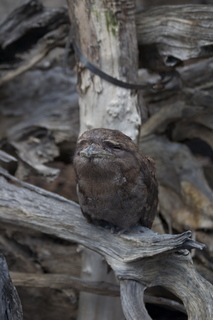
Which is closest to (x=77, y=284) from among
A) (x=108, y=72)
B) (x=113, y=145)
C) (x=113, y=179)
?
(x=113, y=179)

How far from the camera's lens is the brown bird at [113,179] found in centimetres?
305

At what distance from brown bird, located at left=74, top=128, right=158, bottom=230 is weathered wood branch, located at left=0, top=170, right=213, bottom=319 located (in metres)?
0.15

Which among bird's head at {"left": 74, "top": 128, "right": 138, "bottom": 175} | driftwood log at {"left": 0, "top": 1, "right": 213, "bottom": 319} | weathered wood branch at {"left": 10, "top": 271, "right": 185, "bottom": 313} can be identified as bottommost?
weathered wood branch at {"left": 10, "top": 271, "right": 185, "bottom": 313}

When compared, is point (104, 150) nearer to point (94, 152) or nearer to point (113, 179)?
point (94, 152)

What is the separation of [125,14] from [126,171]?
5.53 feet

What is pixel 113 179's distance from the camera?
10.3ft

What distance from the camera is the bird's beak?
9.69 ft

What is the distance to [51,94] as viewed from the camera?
5.79m

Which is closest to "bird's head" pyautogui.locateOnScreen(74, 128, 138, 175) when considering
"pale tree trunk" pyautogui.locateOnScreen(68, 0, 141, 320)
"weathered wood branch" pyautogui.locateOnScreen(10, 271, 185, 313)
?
"pale tree trunk" pyautogui.locateOnScreen(68, 0, 141, 320)

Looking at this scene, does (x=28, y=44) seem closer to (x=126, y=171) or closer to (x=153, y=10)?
(x=153, y=10)

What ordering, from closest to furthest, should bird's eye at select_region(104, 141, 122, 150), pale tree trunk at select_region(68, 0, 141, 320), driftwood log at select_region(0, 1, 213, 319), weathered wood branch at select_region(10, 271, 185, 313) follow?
Answer: bird's eye at select_region(104, 141, 122, 150) < weathered wood branch at select_region(10, 271, 185, 313) < pale tree trunk at select_region(68, 0, 141, 320) < driftwood log at select_region(0, 1, 213, 319)

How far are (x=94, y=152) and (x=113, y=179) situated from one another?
0.26 meters

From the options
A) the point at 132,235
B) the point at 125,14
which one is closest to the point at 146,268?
the point at 132,235

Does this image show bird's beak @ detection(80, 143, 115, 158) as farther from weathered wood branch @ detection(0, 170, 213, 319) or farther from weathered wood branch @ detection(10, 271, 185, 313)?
weathered wood branch @ detection(10, 271, 185, 313)
